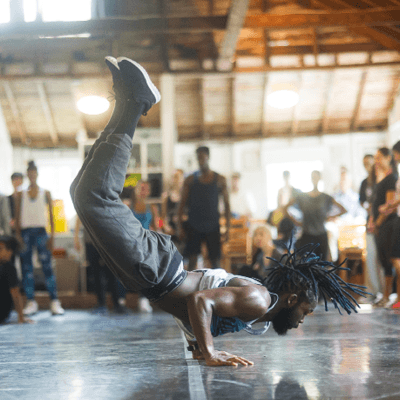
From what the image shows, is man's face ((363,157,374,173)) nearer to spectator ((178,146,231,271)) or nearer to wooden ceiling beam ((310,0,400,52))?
spectator ((178,146,231,271))

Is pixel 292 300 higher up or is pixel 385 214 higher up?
pixel 385 214

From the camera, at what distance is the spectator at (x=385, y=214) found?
439 cm

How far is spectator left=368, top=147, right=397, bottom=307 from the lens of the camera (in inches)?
173

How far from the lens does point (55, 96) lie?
10.4 meters

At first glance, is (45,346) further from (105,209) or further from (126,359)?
(105,209)

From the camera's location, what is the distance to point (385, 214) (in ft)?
14.4

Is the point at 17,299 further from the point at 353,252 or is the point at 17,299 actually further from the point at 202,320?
the point at 353,252

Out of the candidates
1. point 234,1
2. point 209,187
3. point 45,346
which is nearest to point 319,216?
point 209,187

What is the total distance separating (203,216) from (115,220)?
109 inches

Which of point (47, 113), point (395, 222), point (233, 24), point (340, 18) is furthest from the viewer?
point (47, 113)

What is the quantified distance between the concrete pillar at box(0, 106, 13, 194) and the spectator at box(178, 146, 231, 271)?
25.1 feet

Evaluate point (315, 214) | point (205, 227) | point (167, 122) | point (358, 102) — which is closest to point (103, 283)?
point (205, 227)

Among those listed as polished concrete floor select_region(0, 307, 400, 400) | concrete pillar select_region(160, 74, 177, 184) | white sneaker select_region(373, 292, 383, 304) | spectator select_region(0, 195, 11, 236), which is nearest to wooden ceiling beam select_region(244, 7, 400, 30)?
concrete pillar select_region(160, 74, 177, 184)

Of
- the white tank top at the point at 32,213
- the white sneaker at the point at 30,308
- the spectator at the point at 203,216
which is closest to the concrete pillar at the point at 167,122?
the white tank top at the point at 32,213
